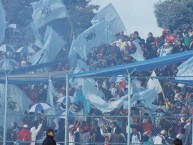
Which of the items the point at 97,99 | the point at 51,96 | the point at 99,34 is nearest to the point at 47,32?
the point at 99,34

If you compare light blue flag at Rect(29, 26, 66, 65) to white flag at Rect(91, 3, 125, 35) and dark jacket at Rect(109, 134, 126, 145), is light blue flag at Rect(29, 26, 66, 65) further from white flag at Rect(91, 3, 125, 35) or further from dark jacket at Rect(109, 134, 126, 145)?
dark jacket at Rect(109, 134, 126, 145)

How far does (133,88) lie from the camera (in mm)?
30844

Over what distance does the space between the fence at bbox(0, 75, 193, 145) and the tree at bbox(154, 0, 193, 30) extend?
1799cm

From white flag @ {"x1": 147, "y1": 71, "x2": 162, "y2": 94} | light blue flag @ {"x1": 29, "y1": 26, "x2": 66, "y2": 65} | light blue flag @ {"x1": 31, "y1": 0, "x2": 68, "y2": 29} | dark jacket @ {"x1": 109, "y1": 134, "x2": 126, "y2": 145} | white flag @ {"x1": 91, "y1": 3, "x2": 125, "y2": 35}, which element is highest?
light blue flag @ {"x1": 31, "y1": 0, "x2": 68, "y2": 29}

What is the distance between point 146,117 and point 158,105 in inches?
61.9

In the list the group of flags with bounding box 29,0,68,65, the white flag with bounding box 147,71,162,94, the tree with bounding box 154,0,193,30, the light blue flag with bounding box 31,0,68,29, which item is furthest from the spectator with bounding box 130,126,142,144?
the tree with bounding box 154,0,193,30

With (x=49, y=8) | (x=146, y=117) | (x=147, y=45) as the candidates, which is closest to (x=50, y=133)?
(x=146, y=117)

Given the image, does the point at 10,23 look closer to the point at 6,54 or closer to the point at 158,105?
the point at 6,54

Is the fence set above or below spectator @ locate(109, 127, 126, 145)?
above

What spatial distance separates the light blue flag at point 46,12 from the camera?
40500mm

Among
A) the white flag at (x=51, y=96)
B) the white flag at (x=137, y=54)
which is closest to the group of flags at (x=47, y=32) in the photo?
the white flag at (x=137, y=54)

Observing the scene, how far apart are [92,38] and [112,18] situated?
233 centimetres

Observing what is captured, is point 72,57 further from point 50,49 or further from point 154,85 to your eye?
point 154,85

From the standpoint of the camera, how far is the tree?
5082cm
